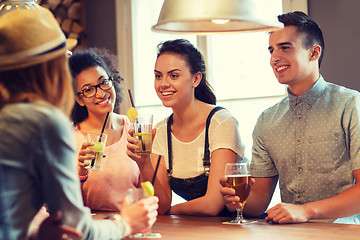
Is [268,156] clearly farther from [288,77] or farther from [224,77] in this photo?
[224,77]

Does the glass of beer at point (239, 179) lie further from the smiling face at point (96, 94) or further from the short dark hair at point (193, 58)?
the smiling face at point (96, 94)

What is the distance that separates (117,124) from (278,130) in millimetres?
1008

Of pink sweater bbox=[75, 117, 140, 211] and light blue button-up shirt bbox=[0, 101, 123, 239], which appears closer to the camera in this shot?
light blue button-up shirt bbox=[0, 101, 123, 239]

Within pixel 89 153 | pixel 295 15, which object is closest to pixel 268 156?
pixel 295 15

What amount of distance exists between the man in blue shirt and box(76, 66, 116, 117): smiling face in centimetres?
91

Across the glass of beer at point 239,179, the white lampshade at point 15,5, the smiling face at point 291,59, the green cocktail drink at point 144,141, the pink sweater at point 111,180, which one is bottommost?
the pink sweater at point 111,180

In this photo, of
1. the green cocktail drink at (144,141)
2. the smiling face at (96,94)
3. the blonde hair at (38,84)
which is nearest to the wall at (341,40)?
the smiling face at (96,94)

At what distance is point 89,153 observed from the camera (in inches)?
94.7

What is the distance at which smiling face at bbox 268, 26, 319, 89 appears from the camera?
8.28ft

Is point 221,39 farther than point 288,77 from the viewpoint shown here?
Yes

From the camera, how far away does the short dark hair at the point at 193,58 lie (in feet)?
9.05

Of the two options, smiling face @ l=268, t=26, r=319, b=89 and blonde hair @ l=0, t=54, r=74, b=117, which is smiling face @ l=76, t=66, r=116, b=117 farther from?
blonde hair @ l=0, t=54, r=74, b=117

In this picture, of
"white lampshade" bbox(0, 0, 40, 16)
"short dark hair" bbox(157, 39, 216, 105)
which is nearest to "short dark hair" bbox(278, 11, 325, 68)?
"short dark hair" bbox(157, 39, 216, 105)

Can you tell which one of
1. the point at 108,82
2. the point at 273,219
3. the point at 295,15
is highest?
the point at 295,15
